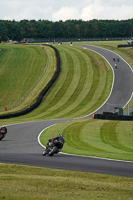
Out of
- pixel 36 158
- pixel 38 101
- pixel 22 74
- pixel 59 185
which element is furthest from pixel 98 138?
pixel 22 74

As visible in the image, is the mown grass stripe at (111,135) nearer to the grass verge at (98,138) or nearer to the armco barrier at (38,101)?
the grass verge at (98,138)

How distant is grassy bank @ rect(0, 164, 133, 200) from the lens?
1445 centimetres

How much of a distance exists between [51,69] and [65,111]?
25748 millimetres

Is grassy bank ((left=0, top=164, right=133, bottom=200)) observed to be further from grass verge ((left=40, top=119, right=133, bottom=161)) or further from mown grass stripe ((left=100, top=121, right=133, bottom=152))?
mown grass stripe ((left=100, top=121, right=133, bottom=152))

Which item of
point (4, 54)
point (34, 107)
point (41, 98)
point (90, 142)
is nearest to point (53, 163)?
point (90, 142)

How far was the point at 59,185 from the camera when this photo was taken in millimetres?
16188

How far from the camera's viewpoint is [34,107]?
210 ft

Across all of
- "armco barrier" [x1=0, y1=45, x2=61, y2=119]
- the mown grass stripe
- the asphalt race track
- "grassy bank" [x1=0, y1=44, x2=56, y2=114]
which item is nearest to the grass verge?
the mown grass stripe

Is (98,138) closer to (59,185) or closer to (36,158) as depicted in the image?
(36,158)

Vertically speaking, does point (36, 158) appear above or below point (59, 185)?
below

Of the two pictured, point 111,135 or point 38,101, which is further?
point 38,101

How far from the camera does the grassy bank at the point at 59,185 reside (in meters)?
14.4

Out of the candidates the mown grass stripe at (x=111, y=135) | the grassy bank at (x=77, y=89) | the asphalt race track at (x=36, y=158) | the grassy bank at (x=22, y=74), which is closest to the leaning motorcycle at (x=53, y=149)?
the asphalt race track at (x=36, y=158)

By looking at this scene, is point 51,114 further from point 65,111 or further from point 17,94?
point 17,94
